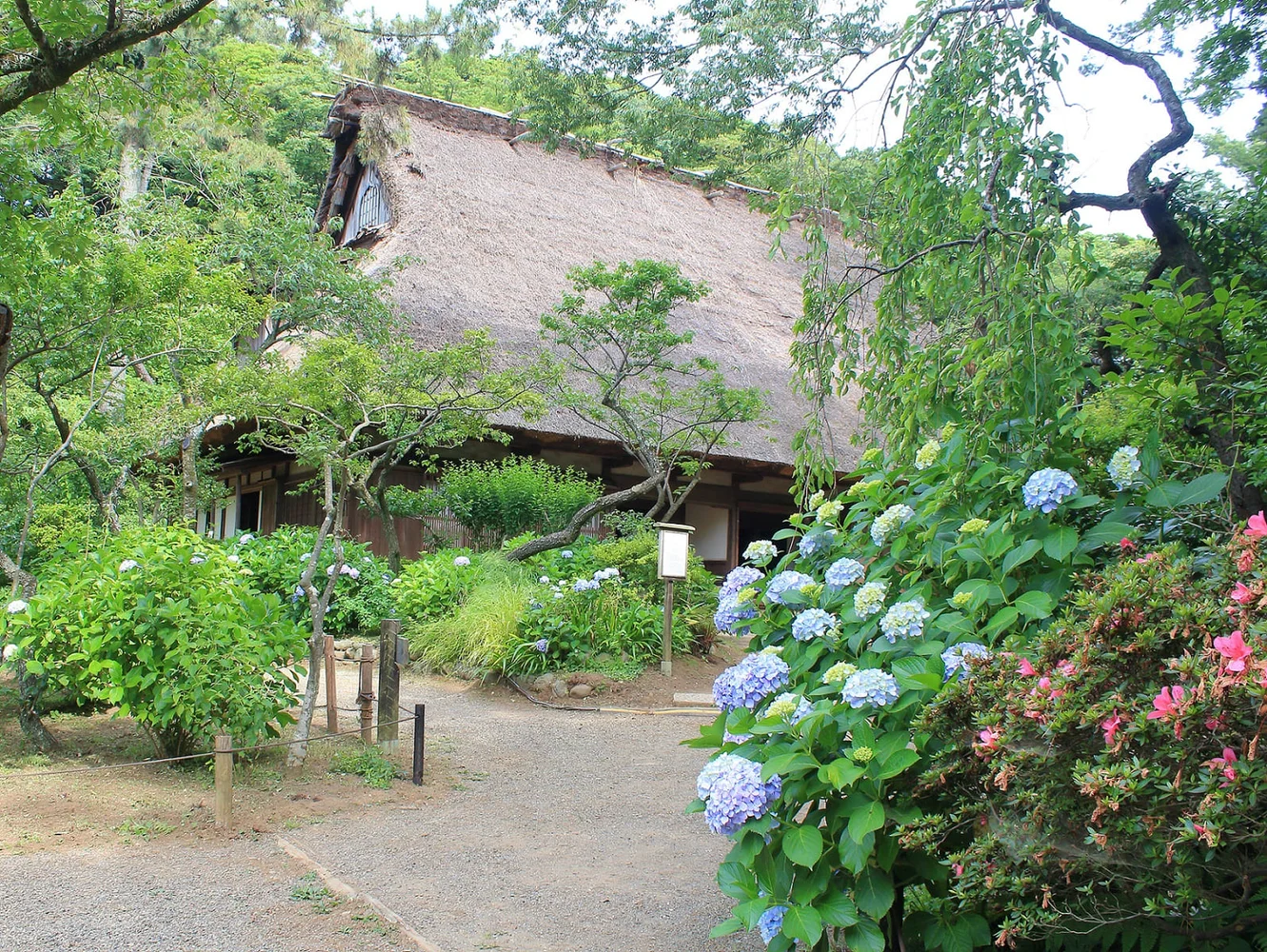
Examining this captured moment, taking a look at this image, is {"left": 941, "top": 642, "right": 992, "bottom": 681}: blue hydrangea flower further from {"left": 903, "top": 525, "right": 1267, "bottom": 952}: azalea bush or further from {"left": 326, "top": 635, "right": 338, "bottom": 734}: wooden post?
{"left": 326, "top": 635, "right": 338, "bottom": 734}: wooden post

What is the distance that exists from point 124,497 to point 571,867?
851 centimetres

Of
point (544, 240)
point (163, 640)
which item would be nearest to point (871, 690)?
point (163, 640)

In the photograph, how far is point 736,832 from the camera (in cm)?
228

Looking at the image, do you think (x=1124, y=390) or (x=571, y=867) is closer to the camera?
(x=1124, y=390)

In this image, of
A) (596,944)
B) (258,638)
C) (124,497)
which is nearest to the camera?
(596,944)

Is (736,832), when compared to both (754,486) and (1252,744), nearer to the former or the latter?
(1252,744)

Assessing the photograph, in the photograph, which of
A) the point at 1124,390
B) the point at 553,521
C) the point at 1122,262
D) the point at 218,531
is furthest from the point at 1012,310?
the point at 218,531

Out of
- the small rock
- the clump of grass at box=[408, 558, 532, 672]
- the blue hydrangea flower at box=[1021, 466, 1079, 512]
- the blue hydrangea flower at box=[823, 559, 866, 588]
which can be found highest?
the blue hydrangea flower at box=[1021, 466, 1079, 512]

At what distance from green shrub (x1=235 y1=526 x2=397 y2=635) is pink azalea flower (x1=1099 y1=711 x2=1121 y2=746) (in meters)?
7.88

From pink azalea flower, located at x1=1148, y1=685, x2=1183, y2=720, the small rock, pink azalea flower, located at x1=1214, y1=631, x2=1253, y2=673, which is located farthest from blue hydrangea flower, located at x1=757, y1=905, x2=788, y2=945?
the small rock

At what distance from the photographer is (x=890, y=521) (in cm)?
262

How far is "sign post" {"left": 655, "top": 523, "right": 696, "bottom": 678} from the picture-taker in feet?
25.4

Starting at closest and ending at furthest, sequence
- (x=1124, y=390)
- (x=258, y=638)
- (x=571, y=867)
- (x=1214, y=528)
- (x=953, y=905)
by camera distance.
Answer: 1. (x=953, y=905)
2. (x=1214, y=528)
3. (x=1124, y=390)
4. (x=571, y=867)
5. (x=258, y=638)

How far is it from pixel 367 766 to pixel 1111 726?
12.8 feet
